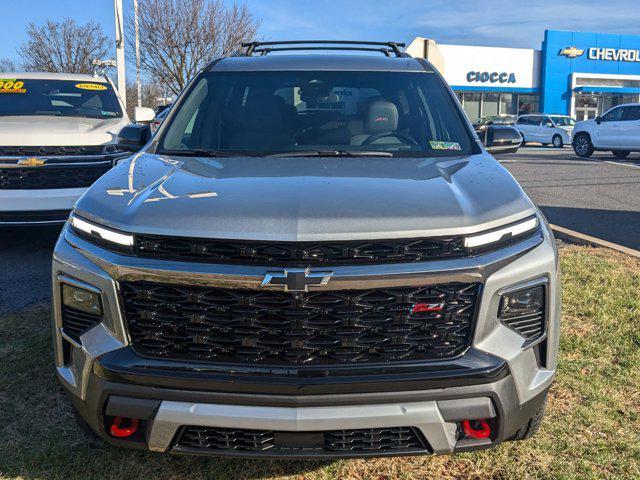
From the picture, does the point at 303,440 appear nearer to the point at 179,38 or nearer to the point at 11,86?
the point at 11,86

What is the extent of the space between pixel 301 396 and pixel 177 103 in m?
2.23

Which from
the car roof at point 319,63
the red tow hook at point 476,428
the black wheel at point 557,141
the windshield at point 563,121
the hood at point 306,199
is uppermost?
the car roof at point 319,63

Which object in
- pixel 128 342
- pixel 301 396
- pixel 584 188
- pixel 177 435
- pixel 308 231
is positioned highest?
pixel 308 231

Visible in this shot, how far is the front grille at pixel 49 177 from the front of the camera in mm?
5945

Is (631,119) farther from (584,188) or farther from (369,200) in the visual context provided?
(369,200)

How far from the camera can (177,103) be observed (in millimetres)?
3676

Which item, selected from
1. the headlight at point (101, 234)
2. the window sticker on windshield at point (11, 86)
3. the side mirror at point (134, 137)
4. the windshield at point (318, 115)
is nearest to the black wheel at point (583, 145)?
the window sticker on windshield at point (11, 86)

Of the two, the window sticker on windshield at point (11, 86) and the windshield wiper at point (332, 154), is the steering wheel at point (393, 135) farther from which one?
the window sticker on windshield at point (11, 86)

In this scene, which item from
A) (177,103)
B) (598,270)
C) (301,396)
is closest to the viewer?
(301,396)

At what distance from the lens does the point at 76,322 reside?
232 centimetres

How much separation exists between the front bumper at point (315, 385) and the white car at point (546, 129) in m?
28.0

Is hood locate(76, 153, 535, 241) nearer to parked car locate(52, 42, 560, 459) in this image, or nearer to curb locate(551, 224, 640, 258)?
parked car locate(52, 42, 560, 459)

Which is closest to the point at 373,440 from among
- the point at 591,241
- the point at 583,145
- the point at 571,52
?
the point at 591,241

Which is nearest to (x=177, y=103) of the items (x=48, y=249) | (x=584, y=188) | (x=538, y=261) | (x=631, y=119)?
(x=538, y=261)
